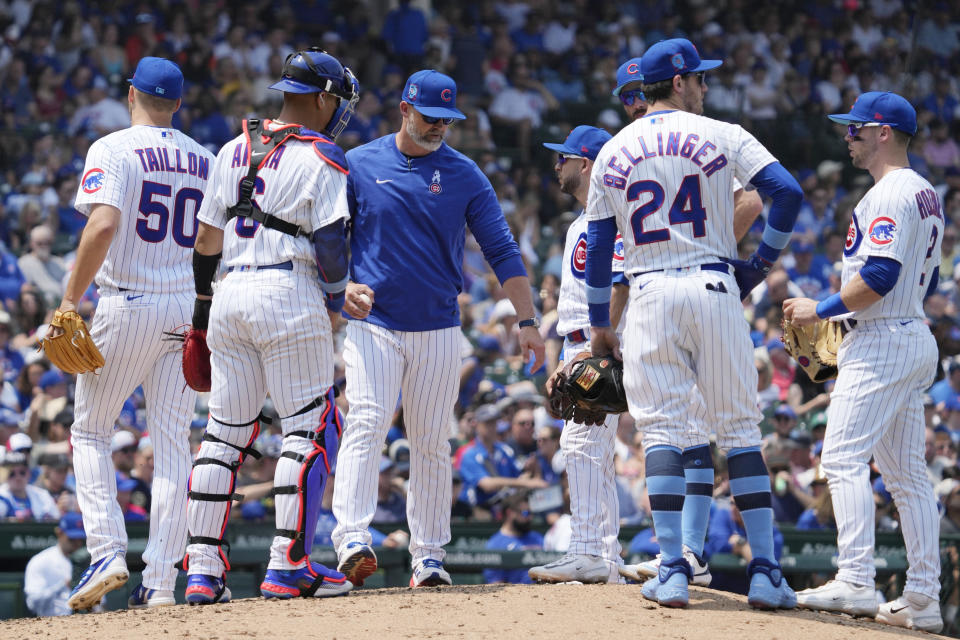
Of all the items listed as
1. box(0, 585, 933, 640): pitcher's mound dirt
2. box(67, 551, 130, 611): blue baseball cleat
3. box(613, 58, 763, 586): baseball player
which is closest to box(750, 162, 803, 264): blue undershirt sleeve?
box(613, 58, 763, 586): baseball player

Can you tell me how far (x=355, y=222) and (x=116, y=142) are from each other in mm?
1162

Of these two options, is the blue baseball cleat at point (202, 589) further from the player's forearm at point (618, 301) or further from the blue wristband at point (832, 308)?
the blue wristband at point (832, 308)

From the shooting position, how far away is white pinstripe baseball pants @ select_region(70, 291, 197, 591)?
227 inches

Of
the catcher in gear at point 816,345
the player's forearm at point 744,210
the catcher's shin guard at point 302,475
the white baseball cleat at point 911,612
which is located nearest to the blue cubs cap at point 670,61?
the player's forearm at point 744,210

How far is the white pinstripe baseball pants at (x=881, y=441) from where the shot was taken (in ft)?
17.9

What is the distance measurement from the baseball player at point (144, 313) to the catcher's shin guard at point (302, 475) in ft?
2.67

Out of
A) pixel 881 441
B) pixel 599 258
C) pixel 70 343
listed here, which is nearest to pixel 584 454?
pixel 599 258

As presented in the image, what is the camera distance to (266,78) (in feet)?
51.6

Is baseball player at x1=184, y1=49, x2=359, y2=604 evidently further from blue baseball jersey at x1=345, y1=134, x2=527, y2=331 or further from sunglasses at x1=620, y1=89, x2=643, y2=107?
sunglasses at x1=620, y1=89, x2=643, y2=107

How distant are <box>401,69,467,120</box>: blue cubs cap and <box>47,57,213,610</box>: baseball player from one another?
1086 mm

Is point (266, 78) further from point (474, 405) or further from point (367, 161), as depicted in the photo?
point (367, 161)

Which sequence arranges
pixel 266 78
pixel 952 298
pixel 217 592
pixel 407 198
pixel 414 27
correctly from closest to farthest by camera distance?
pixel 217 592 < pixel 407 198 < pixel 952 298 < pixel 266 78 < pixel 414 27

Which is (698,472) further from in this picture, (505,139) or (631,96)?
(505,139)

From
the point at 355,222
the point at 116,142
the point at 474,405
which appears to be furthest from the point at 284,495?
the point at 474,405
